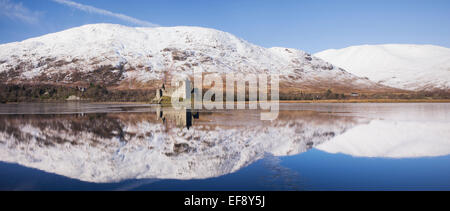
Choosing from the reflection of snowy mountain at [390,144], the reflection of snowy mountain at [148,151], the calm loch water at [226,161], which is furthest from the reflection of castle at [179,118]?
the reflection of snowy mountain at [390,144]

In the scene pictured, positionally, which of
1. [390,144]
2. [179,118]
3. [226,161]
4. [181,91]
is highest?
[181,91]

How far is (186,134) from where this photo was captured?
21.8 metres

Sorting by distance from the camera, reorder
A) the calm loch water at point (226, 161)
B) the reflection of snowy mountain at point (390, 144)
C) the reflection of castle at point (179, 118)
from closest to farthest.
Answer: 1. the calm loch water at point (226, 161)
2. the reflection of snowy mountain at point (390, 144)
3. the reflection of castle at point (179, 118)

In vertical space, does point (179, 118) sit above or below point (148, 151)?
above

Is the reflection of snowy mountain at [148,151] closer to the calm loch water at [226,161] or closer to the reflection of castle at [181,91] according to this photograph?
the calm loch water at [226,161]

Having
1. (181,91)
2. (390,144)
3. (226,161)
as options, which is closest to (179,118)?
(390,144)

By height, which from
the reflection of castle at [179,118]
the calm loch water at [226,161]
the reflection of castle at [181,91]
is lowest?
the calm loch water at [226,161]

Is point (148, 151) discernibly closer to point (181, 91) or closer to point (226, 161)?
point (226, 161)
